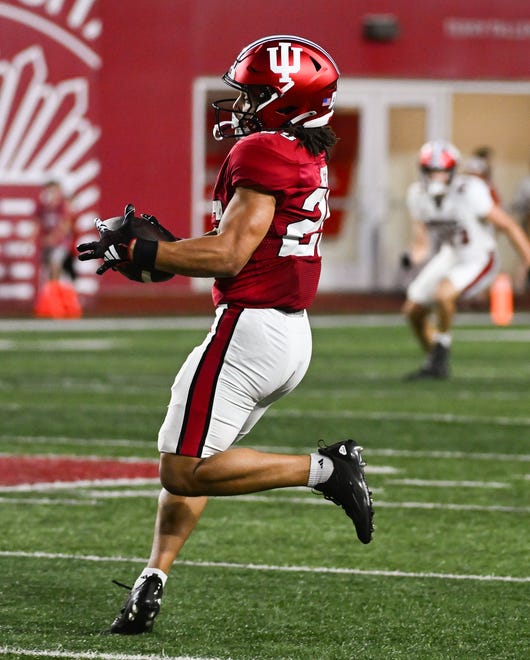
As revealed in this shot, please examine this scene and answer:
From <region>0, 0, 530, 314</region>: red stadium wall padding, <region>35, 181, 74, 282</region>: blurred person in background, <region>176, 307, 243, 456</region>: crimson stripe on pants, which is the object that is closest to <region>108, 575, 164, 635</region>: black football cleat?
<region>176, 307, 243, 456</region>: crimson stripe on pants

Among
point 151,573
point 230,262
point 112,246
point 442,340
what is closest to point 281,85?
point 230,262

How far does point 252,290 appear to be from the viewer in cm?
509

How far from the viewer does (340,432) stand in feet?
31.9

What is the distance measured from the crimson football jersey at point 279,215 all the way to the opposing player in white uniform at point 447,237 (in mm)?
7784

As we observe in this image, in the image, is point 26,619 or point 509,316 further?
point 509,316

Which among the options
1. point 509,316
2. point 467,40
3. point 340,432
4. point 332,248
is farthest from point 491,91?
point 340,432

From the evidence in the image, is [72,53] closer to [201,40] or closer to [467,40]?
[201,40]

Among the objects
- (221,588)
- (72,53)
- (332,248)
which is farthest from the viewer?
(332,248)

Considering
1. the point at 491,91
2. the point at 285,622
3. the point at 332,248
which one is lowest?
the point at 285,622

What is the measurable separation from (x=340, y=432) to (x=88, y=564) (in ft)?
12.3

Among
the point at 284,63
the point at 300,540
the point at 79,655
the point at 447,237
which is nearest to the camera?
the point at 79,655

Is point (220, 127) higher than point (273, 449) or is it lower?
higher

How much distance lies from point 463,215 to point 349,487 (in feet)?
27.2

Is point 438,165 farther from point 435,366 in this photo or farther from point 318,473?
point 318,473
